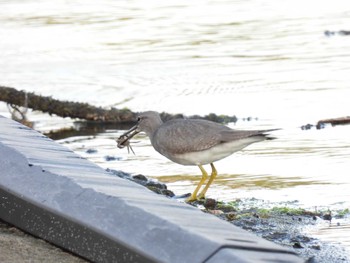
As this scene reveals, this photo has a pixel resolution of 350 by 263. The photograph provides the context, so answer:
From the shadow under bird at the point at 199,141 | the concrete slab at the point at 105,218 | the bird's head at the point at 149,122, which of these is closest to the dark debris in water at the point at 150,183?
the shadow under bird at the point at 199,141

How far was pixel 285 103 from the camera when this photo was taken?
11.2 meters

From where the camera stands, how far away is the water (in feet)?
27.9

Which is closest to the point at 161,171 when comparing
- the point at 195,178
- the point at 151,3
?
the point at 195,178

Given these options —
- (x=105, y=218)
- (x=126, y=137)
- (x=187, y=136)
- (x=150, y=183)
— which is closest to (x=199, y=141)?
(x=187, y=136)

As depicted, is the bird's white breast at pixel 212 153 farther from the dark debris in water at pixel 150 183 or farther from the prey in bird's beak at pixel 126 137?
the prey in bird's beak at pixel 126 137

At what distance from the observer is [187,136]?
24.1 ft

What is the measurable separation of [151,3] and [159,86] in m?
7.12

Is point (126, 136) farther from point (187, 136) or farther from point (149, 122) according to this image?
point (187, 136)

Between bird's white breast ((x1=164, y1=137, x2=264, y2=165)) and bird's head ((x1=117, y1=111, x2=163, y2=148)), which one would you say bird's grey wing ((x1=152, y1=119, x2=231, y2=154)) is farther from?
bird's head ((x1=117, y1=111, x2=163, y2=148))

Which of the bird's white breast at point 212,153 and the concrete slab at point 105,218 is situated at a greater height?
the concrete slab at point 105,218

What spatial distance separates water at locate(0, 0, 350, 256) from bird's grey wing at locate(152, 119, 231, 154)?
63 centimetres

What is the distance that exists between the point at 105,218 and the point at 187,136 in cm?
334

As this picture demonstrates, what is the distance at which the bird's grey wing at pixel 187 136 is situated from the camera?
724 cm

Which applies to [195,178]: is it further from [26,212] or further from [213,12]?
[213,12]
